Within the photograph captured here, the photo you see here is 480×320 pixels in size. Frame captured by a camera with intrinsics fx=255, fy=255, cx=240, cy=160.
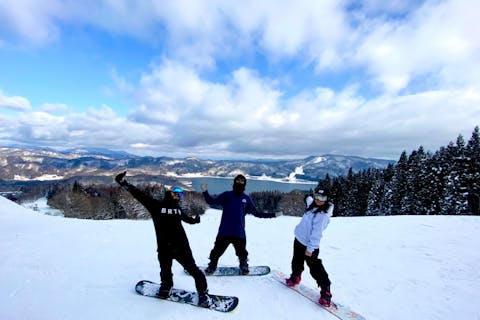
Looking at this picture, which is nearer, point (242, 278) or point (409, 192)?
point (242, 278)

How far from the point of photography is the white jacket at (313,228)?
4.44m

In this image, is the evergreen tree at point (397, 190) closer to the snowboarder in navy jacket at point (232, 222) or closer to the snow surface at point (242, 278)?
the snow surface at point (242, 278)

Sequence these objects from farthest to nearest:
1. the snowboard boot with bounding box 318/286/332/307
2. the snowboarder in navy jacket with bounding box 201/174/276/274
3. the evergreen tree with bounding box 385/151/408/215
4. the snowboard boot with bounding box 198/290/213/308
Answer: the evergreen tree with bounding box 385/151/408/215
the snowboarder in navy jacket with bounding box 201/174/276/274
the snowboard boot with bounding box 318/286/332/307
the snowboard boot with bounding box 198/290/213/308

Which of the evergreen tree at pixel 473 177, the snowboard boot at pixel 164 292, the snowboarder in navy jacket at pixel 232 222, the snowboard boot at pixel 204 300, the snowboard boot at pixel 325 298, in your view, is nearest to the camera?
the snowboard boot at pixel 204 300

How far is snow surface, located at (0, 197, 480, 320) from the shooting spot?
3918mm

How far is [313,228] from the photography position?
4.53 m

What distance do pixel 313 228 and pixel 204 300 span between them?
2.18 meters

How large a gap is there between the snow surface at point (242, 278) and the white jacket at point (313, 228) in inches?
39.6

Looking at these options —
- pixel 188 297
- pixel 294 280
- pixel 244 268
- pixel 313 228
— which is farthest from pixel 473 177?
pixel 188 297

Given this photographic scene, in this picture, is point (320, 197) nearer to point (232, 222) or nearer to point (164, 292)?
point (232, 222)

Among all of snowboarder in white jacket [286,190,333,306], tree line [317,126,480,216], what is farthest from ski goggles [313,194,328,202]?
tree line [317,126,480,216]

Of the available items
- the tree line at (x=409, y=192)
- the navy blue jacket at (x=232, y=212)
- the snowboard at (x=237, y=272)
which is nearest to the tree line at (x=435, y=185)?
the tree line at (x=409, y=192)

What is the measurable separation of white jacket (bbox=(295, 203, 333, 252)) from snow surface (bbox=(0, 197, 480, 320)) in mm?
1006

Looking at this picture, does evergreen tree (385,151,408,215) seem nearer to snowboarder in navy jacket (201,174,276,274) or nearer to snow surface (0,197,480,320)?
snow surface (0,197,480,320)
